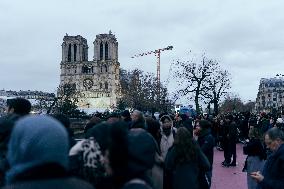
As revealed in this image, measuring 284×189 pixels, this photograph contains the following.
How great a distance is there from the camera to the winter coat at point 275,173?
5711 millimetres

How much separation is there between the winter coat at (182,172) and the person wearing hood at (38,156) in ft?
14.1

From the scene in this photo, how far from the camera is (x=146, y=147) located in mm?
4121

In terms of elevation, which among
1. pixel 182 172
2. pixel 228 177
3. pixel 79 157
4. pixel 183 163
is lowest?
pixel 228 177

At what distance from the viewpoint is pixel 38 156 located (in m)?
2.28

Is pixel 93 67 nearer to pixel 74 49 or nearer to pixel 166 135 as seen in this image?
pixel 74 49

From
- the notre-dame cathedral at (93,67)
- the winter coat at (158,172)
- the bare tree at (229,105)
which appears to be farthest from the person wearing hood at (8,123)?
the notre-dame cathedral at (93,67)

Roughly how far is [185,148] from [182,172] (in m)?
0.33

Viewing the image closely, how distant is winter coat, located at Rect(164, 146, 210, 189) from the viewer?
6.56m

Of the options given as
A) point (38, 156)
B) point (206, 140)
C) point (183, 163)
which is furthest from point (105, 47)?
point (38, 156)

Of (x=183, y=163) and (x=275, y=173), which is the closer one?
(x=275, y=173)

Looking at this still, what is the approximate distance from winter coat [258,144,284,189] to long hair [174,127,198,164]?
3.44 feet

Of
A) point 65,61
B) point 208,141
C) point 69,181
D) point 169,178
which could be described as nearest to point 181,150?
point 169,178

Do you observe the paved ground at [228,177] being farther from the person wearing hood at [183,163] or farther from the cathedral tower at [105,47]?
the cathedral tower at [105,47]

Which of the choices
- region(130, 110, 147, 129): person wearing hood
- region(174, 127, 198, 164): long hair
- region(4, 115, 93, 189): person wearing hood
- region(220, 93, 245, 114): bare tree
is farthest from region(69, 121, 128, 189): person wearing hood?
region(220, 93, 245, 114): bare tree
